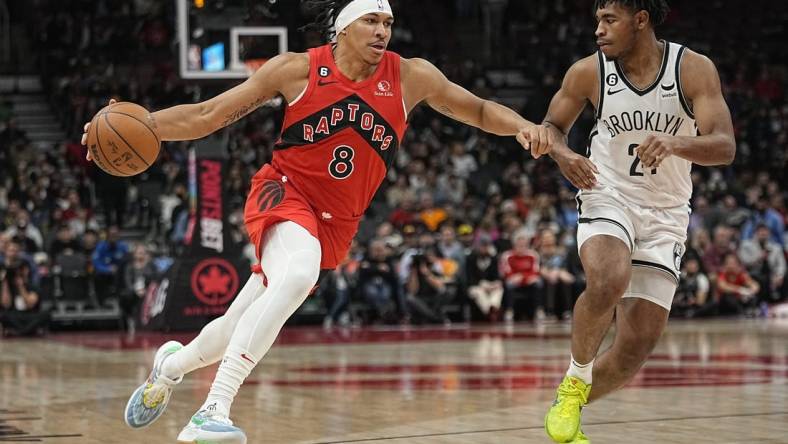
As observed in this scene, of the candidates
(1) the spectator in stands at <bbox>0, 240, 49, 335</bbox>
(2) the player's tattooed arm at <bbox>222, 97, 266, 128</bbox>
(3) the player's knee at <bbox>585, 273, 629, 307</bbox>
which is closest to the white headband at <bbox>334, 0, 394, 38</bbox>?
(2) the player's tattooed arm at <bbox>222, 97, 266, 128</bbox>

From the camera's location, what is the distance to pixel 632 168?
5.79 m

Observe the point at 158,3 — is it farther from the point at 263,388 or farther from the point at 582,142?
the point at 263,388

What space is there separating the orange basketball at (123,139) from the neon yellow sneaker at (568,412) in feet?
6.89

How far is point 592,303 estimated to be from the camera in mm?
5484

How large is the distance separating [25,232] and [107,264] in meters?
1.21

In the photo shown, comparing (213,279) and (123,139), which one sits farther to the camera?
(213,279)

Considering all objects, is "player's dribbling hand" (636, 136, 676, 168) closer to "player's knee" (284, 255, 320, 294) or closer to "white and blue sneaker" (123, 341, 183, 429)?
"player's knee" (284, 255, 320, 294)

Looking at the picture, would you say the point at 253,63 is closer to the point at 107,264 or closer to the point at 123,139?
the point at 107,264

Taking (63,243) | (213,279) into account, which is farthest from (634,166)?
(63,243)

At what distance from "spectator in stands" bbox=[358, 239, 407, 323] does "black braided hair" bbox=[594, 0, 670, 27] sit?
10891 millimetres

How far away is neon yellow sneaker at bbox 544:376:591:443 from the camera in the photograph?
5430 millimetres

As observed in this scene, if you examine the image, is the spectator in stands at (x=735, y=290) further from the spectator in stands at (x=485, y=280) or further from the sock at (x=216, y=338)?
the sock at (x=216, y=338)

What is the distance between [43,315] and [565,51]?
495 inches

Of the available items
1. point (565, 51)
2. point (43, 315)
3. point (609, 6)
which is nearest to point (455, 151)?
point (565, 51)
